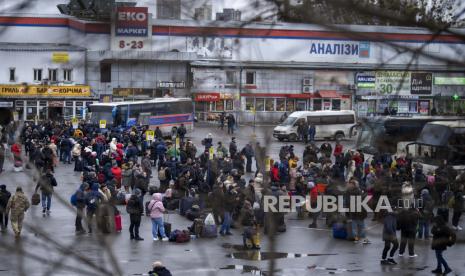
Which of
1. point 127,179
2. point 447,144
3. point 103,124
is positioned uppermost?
point 447,144

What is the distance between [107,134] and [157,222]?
16131mm

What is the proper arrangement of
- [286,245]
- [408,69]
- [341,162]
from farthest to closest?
[341,162], [286,245], [408,69]

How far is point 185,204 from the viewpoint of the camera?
2023 cm

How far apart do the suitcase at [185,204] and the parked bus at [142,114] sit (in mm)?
19126

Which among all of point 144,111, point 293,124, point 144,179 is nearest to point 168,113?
point 144,111

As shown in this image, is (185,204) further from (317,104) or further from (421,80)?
(317,104)

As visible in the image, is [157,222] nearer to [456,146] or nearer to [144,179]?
[144,179]

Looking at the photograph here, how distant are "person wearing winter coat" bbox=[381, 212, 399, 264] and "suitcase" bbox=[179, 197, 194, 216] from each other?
5.81m

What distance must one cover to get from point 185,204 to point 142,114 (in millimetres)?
20430

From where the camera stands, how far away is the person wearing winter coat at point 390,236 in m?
10.5

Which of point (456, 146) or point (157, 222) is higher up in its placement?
point (456, 146)

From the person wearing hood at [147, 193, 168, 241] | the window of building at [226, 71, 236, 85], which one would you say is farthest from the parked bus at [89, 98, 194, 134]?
the window of building at [226, 71, 236, 85]

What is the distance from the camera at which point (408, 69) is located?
4.35 m

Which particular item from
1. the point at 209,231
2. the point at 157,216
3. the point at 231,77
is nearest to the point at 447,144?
the point at 231,77
